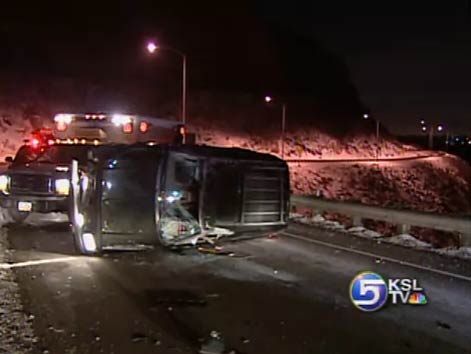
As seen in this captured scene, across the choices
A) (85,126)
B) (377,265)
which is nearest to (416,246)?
(377,265)

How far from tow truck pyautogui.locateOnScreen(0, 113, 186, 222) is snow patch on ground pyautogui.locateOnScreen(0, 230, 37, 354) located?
3.64 meters

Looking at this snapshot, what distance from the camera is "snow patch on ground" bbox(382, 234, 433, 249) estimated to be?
529 inches

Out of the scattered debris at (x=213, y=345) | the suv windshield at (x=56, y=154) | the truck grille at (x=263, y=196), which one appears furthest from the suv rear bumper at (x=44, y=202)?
the scattered debris at (x=213, y=345)

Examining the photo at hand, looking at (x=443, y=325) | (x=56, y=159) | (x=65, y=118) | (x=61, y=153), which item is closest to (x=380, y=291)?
(x=443, y=325)

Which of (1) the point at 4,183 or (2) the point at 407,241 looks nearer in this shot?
(2) the point at 407,241

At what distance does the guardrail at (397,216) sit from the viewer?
41.9ft

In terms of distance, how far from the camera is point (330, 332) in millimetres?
6844

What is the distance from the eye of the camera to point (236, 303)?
8023mm

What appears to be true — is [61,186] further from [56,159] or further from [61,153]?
[61,153]

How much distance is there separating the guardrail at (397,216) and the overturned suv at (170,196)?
11.3 feet

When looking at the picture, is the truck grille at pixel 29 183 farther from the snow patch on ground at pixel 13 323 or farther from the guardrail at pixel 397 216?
the guardrail at pixel 397 216

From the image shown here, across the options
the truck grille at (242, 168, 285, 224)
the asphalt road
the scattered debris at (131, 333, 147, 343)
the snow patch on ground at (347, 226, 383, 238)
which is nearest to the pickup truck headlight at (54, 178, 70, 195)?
the asphalt road

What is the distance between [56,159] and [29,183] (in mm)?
1158

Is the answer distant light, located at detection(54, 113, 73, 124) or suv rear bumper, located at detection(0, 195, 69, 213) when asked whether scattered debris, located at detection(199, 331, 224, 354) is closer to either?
suv rear bumper, located at detection(0, 195, 69, 213)
